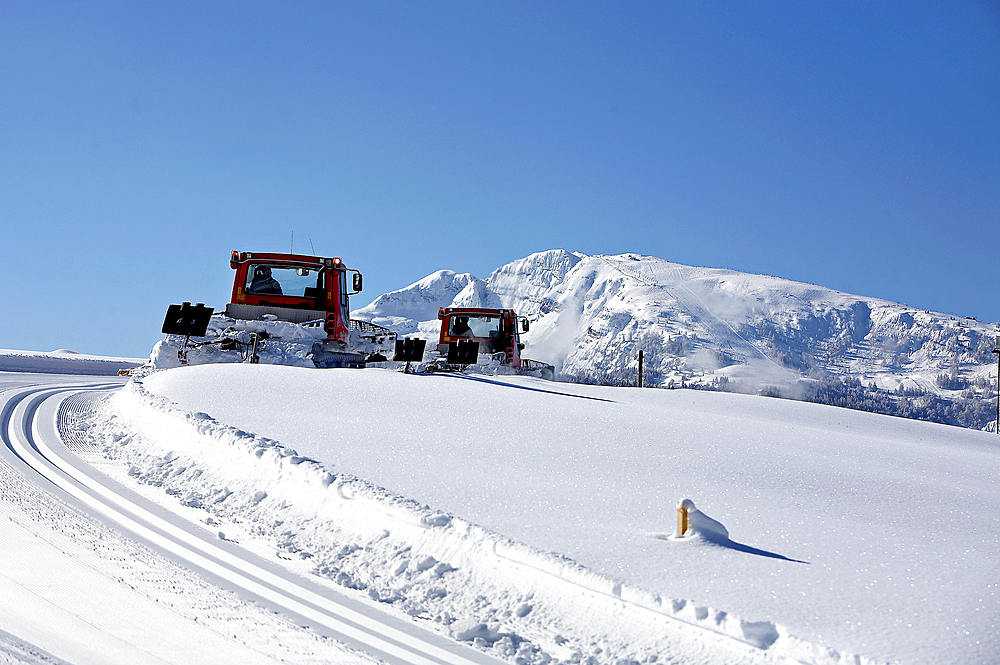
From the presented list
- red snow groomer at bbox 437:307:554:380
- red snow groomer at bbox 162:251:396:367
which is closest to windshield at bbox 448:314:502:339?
red snow groomer at bbox 437:307:554:380

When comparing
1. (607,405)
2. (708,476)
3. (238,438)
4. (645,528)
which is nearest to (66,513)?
(238,438)

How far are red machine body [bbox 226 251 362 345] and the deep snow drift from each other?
4.96 metres

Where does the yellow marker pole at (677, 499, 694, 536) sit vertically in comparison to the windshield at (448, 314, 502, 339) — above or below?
below

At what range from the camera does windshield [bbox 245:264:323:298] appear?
1329 cm

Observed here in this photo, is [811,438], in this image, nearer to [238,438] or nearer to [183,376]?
[238,438]

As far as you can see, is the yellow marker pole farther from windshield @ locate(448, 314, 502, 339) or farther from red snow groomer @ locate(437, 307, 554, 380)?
windshield @ locate(448, 314, 502, 339)

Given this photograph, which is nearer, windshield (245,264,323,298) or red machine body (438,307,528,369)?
windshield (245,264,323,298)

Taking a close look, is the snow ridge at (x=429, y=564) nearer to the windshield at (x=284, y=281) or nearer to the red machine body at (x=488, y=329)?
the windshield at (x=284, y=281)

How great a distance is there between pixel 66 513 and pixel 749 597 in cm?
374

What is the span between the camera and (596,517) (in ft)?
13.6

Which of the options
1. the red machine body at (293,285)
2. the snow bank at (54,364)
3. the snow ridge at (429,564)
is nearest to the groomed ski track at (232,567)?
the snow ridge at (429,564)

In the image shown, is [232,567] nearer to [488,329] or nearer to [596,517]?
[596,517]

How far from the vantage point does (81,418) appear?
7934mm

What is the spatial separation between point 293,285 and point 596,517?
34.2 feet
